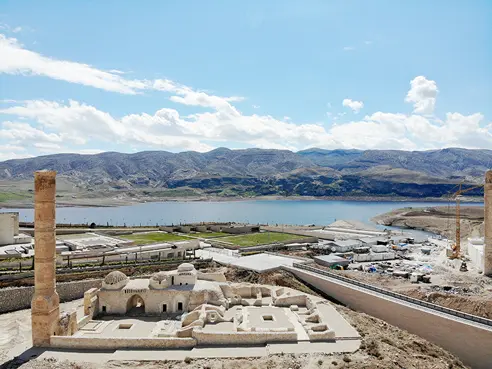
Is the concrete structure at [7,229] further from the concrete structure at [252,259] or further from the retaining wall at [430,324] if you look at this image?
the retaining wall at [430,324]

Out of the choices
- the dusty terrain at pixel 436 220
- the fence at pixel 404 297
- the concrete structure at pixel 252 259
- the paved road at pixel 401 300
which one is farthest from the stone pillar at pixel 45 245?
the dusty terrain at pixel 436 220

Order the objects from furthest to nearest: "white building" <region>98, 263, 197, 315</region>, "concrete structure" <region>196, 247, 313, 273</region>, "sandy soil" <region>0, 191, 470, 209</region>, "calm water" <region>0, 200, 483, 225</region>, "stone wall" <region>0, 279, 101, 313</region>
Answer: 1. "sandy soil" <region>0, 191, 470, 209</region>
2. "calm water" <region>0, 200, 483, 225</region>
3. "concrete structure" <region>196, 247, 313, 273</region>
4. "stone wall" <region>0, 279, 101, 313</region>
5. "white building" <region>98, 263, 197, 315</region>

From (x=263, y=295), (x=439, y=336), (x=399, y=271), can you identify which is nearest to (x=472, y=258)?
(x=399, y=271)

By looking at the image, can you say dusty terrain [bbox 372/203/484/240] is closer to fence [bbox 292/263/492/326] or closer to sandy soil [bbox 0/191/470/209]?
fence [bbox 292/263/492/326]

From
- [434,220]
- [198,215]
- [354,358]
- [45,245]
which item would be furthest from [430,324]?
[198,215]

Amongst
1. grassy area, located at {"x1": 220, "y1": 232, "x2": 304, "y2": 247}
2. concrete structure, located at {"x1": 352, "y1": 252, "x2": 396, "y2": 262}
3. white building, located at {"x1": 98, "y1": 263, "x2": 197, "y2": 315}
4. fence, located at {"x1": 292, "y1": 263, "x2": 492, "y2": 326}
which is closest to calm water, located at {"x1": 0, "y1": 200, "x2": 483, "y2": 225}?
grassy area, located at {"x1": 220, "y1": 232, "x2": 304, "y2": 247}

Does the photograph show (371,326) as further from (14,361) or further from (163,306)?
(14,361)

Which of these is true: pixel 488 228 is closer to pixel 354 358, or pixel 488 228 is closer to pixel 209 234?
pixel 354 358
